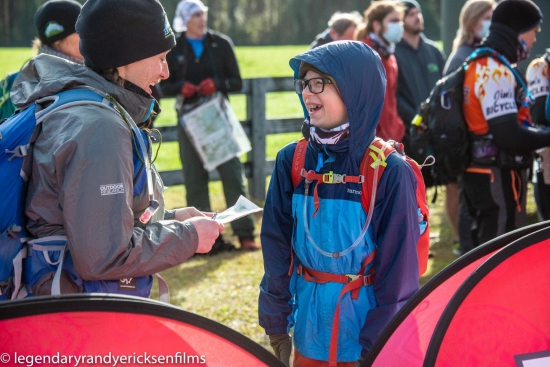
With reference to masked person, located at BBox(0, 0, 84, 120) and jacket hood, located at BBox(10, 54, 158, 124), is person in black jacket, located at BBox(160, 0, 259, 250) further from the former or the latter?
jacket hood, located at BBox(10, 54, 158, 124)

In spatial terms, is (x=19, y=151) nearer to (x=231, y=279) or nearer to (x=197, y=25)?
(x=231, y=279)

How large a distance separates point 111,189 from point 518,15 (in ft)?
11.4

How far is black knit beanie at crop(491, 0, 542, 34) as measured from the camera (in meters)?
4.70

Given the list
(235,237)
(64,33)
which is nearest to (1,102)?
(64,33)

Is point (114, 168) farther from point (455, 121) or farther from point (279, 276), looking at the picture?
point (455, 121)

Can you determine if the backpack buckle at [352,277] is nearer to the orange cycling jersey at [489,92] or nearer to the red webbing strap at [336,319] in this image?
the red webbing strap at [336,319]

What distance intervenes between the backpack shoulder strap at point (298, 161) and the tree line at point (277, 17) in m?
52.1

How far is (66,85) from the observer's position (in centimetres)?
229

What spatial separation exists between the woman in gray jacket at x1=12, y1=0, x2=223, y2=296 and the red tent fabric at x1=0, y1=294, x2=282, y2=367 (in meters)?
0.45

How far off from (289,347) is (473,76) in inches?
105

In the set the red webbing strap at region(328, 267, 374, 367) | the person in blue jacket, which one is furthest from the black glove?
the red webbing strap at region(328, 267, 374, 367)

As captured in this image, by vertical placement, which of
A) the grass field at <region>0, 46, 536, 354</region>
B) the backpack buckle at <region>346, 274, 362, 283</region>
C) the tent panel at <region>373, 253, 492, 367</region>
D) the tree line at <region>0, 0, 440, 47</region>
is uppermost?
the tent panel at <region>373, 253, 492, 367</region>

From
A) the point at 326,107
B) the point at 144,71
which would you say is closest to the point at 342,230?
the point at 326,107

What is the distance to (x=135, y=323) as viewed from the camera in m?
1.72
